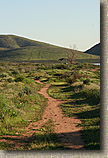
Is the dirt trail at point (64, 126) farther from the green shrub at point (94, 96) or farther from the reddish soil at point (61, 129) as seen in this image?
the green shrub at point (94, 96)

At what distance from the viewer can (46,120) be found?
44.4 feet

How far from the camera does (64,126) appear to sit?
471 inches

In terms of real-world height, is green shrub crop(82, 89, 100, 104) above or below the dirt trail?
above

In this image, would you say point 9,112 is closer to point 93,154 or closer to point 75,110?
point 75,110

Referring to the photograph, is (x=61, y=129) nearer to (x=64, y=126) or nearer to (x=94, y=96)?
(x=64, y=126)

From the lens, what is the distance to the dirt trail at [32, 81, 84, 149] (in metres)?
8.72

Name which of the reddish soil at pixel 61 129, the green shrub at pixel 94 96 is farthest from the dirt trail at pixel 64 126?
the green shrub at pixel 94 96

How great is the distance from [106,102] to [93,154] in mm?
1062

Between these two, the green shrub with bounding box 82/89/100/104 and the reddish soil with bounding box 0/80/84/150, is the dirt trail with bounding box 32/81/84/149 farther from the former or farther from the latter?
the green shrub with bounding box 82/89/100/104

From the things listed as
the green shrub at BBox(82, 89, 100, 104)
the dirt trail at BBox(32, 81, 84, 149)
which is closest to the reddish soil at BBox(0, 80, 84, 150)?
the dirt trail at BBox(32, 81, 84, 149)

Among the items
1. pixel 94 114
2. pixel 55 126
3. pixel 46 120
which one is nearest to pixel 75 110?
pixel 94 114

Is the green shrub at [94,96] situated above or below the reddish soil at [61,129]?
above

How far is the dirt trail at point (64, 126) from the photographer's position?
8719mm

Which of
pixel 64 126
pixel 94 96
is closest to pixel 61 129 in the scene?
pixel 64 126
